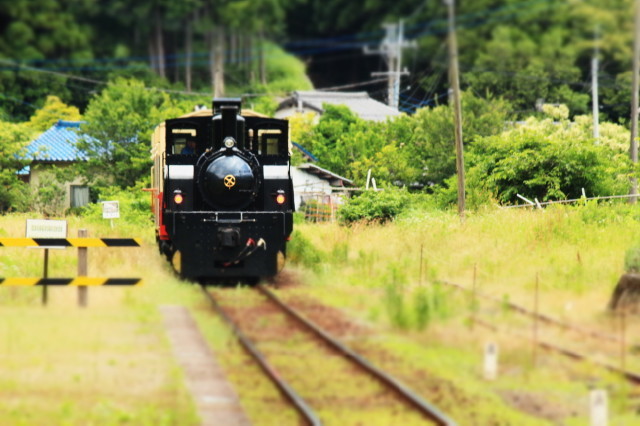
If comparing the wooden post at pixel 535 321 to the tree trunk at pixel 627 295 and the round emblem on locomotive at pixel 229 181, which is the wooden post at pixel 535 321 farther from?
the round emblem on locomotive at pixel 229 181

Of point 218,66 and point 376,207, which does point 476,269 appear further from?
point 218,66

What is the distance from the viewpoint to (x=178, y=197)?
16828 millimetres

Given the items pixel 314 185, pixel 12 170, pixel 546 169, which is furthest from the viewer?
pixel 314 185

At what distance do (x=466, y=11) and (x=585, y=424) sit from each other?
1811 centimetres

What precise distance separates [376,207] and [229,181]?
12.9 meters

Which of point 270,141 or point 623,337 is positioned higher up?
point 270,141

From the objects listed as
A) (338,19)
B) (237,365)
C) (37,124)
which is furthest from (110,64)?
(237,365)

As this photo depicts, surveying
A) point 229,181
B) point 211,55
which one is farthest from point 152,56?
point 229,181

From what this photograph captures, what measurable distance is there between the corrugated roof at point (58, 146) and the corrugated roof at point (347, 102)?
16.8 meters

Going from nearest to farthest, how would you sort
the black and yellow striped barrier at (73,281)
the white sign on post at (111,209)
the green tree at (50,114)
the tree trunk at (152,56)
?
the black and yellow striped barrier at (73,281)
the white sign on post at (111,209)
the tree trunk at (152,56)
the green tree at (50,114)

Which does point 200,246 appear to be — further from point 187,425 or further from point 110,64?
point 110,64

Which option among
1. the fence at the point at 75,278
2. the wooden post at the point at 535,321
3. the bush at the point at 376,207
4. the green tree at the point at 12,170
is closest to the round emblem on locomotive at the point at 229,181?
the fence at the point at 75,278

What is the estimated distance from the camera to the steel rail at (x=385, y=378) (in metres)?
8.20

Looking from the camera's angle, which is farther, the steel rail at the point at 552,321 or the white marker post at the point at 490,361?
the steel rail at the point at 552,321
